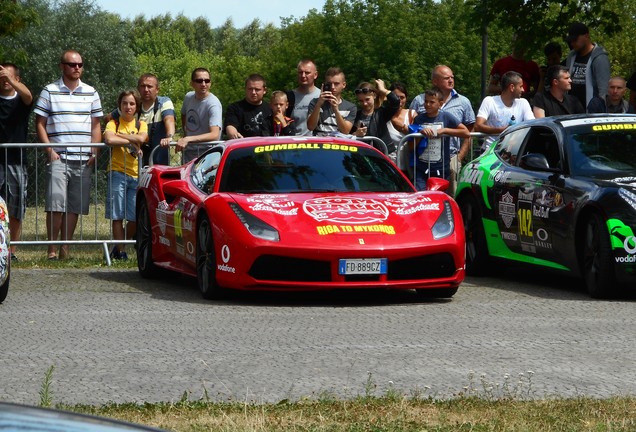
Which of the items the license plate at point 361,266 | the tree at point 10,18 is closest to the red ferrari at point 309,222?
the license plate at point 361,266

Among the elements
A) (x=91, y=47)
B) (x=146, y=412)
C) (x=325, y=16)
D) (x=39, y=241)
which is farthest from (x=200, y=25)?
(x=146, y=412)

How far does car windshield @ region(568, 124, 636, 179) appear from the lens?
12.1m

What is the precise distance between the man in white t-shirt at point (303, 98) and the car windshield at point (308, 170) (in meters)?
3.34

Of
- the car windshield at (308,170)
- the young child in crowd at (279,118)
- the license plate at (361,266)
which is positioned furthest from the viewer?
the young child in crowd at (279,118)

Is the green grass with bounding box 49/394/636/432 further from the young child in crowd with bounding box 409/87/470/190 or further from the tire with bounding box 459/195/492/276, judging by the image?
the young child in crowd with bounding box 409/87/470/190

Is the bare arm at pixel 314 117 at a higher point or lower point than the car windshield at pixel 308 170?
higher

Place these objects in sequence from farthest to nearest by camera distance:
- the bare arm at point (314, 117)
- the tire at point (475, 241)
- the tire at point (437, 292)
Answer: the bare arm at point (314, 117) → the tire at point (475, 241) → the tire at point (437, 292)

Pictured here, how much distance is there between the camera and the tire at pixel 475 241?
13648 mm

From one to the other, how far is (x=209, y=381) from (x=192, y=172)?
218 inches

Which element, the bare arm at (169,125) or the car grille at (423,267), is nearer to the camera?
the car grille at (423,267)

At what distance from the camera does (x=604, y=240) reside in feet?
37.2

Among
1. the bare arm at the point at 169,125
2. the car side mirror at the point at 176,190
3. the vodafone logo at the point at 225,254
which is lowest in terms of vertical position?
the vodafone logo at the point at 225,254

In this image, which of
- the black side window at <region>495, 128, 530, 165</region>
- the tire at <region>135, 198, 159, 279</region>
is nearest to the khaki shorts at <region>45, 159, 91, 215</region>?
the tire at <region>135, 198, 159, 279</region>

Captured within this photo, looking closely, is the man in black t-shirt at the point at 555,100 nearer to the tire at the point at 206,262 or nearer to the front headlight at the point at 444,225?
the front headlight at the point at 444,225
